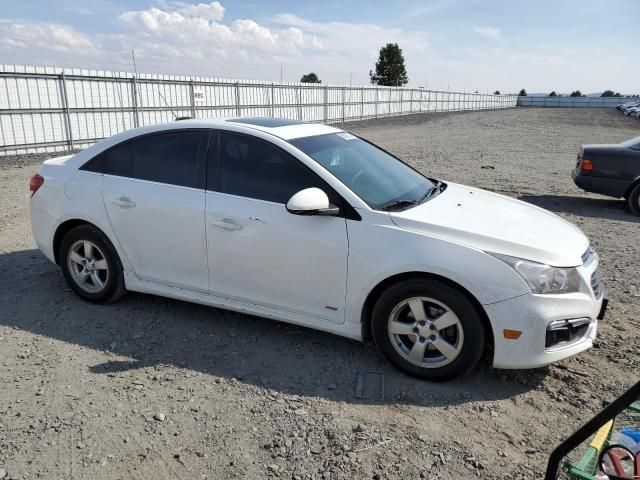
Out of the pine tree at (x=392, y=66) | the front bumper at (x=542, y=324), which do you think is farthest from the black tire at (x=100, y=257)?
the pine tree at (x=392, y=66)

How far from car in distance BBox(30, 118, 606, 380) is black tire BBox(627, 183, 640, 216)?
19.1ft

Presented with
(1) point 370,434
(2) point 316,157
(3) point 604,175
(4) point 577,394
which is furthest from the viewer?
(3) point 604,175

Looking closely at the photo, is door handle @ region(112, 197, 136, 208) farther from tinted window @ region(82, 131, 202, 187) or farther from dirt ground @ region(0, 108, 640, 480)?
dirt ground @ region(0, 108, 640, 480)

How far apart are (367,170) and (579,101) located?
93.2 metres

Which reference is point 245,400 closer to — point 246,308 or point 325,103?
point 246,308

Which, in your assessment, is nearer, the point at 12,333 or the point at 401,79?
the point at 12,333

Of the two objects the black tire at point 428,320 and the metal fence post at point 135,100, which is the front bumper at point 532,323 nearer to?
the black tire at point 428,320

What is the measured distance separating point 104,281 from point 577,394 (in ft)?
12.3

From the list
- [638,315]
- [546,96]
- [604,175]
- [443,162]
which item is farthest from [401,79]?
[638,315]

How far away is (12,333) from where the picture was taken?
400 centimetres

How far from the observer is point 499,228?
3.42m

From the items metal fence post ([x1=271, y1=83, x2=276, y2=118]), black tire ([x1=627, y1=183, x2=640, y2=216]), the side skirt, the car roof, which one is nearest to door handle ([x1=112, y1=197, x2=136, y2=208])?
the side skirt

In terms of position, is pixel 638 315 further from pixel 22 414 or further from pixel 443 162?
pixel 443 162

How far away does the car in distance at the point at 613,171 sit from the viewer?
8.84 metres
